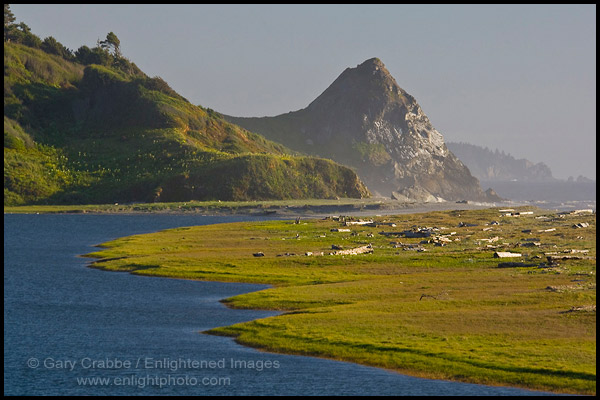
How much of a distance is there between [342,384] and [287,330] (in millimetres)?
12866

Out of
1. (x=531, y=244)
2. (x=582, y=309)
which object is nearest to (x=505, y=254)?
(x=531, y=244)

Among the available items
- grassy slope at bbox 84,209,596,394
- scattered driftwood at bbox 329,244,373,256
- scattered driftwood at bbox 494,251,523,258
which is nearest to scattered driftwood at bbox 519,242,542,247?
grassy slope at bbox 84,209,596,394

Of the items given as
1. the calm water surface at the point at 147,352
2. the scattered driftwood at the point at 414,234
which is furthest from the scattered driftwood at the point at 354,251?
the scattered driftwood at the point at 414,234

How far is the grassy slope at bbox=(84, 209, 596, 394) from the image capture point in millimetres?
50219

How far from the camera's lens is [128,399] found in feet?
147

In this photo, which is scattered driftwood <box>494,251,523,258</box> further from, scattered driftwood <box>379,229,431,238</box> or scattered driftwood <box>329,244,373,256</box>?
scattered driftwood <box>379,229,431,238</box>

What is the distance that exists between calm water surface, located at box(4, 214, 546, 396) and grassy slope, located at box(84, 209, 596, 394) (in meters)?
2.13

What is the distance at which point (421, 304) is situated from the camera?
67.6m

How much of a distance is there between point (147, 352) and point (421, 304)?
2223cm

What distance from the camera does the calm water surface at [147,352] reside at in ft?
153

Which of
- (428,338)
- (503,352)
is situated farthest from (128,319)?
(503,352)

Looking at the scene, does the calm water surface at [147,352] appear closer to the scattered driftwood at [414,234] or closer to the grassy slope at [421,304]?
the grassy slope at [421,304]

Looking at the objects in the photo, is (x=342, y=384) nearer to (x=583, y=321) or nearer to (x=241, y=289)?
(x=583, y=321)

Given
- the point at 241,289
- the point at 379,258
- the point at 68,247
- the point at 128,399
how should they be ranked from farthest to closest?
the point at 68,247 < the point at 379,258 < the point at 241,289 < the point at 128,399
